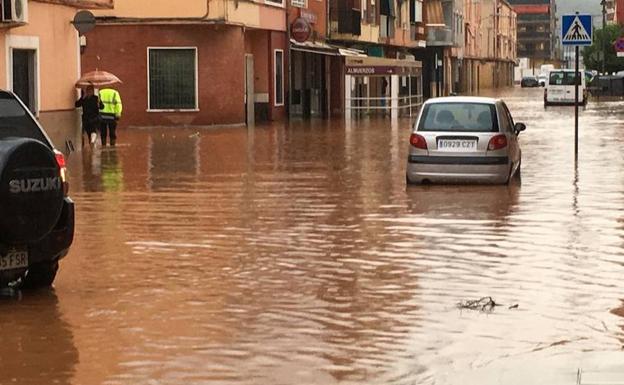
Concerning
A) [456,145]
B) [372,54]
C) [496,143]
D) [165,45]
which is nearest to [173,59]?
[165,45]

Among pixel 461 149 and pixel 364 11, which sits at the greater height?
pixel 364 11

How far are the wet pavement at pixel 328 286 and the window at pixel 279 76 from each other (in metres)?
29.8

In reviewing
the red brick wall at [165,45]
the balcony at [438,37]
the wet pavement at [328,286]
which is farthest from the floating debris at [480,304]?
the balcony at [438,37]

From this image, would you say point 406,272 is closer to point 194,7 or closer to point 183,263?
point 183,263

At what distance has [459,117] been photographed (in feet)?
69.5

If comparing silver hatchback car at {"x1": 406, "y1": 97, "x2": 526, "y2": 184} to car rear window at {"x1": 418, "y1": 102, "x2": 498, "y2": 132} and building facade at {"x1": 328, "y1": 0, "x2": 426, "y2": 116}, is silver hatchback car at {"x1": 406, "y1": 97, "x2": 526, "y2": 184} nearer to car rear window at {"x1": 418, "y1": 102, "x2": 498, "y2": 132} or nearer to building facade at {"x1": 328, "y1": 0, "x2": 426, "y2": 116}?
car rear window at {"x1": 418, "y1": 102, "x2": 498, "y2": 132}

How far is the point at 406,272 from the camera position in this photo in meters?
12.2

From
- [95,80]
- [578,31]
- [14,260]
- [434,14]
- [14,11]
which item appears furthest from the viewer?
[434,14]

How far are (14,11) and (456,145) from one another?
10.3 m

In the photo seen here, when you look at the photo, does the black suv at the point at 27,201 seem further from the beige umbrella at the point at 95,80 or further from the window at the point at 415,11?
the window at the point at 415,11

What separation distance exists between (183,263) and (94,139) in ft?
69.2

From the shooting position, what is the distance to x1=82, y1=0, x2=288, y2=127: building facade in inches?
1778

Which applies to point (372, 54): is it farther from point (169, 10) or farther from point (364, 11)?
point (169, 10)

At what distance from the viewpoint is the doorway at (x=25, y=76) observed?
29.2m
